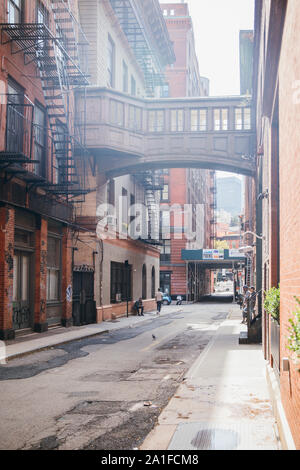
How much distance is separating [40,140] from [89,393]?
43.5 feet

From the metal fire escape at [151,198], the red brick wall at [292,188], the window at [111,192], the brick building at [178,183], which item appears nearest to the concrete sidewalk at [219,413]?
the red brick wall at [292,188]

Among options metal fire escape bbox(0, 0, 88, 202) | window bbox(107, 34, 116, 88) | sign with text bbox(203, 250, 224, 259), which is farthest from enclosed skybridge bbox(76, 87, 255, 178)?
sign with text bbox(203, 250, 224, 259)

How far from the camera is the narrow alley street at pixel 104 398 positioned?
6727mm

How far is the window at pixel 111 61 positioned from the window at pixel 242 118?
8574 mm

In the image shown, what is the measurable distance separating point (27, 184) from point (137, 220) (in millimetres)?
20212

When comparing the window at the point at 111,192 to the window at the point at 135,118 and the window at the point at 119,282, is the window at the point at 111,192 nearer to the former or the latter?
the window at the point at 119,282

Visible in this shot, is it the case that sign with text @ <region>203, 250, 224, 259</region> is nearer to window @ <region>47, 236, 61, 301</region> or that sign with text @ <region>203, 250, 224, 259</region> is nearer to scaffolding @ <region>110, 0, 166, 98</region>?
scaffolding @ <region>110, 0, 166, 98</region>

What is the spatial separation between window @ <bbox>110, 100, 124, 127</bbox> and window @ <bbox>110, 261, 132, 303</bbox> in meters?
8.24

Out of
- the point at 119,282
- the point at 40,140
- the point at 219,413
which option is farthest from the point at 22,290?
the point at 119,282

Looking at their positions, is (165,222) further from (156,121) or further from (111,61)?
(156,121)

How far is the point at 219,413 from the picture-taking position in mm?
7621
